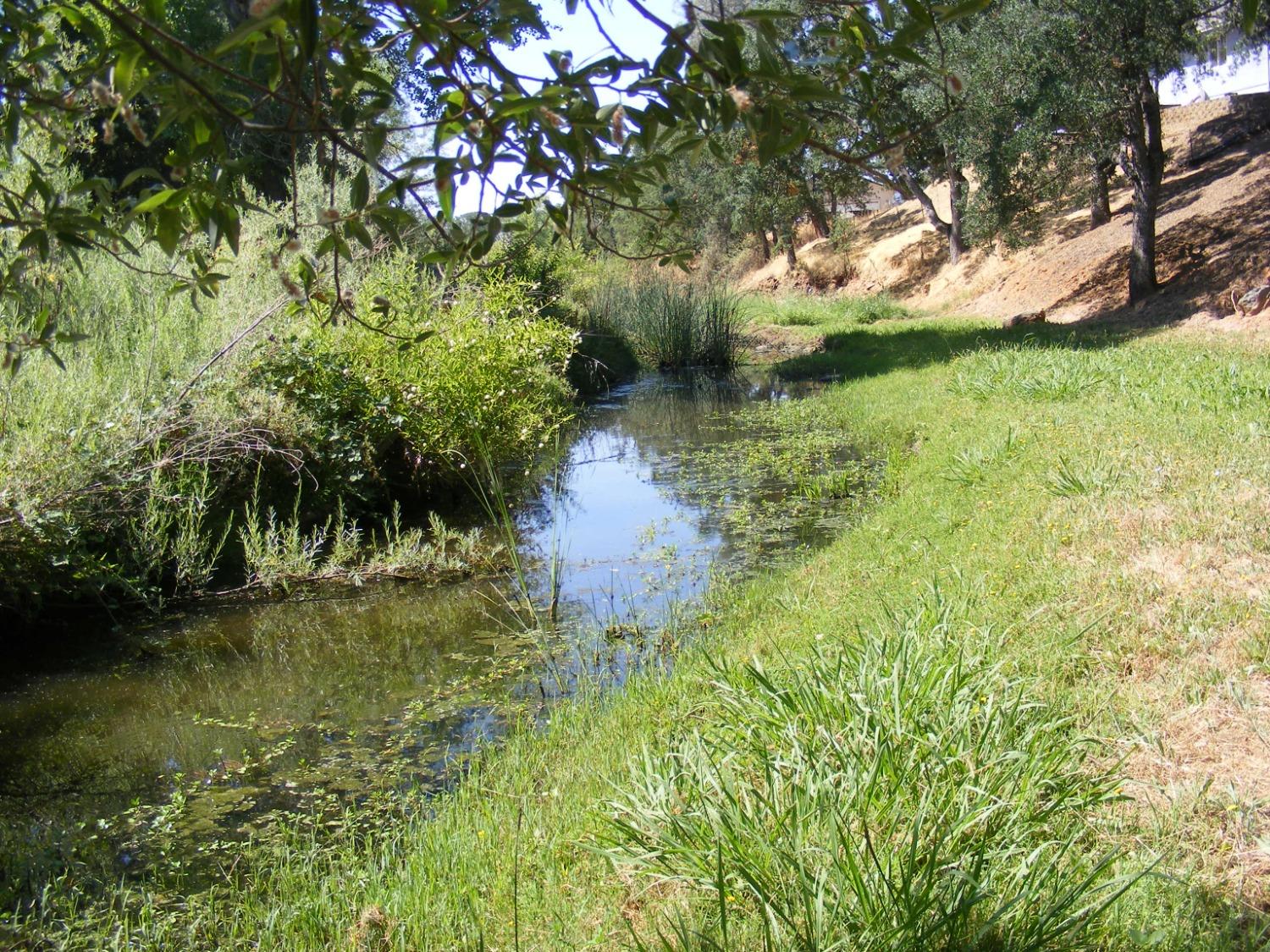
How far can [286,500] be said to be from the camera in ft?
30.4

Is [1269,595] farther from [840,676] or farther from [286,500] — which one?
[286,500]

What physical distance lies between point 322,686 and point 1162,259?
18624 millimetres

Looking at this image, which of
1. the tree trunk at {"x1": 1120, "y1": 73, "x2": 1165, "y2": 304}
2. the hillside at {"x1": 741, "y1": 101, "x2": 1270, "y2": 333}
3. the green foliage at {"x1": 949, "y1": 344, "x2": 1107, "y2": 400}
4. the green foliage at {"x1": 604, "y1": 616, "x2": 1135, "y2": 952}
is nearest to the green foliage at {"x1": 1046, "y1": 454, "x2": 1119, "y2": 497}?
the green foliage at {"x1": 604, "y1": 616, "x2": 1135, "y2": 952}

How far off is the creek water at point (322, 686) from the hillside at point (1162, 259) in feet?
34.6

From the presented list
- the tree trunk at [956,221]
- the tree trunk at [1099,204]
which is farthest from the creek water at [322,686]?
the tree trunk at [956,221]

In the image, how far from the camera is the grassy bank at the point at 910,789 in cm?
280

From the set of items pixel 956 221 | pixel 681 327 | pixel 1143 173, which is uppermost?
pixel 956 221

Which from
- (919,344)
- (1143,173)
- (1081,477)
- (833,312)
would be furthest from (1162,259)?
(1081,477)

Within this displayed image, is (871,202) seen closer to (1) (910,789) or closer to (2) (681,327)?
(2) (681,327)

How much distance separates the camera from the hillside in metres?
17.5

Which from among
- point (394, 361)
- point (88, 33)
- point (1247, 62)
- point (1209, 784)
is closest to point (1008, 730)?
point (1209, 784)

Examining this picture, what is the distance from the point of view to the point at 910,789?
3.24m

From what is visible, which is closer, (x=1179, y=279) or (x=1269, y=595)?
(x=1269, y=595)

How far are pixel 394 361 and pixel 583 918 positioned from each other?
25.6 ft
